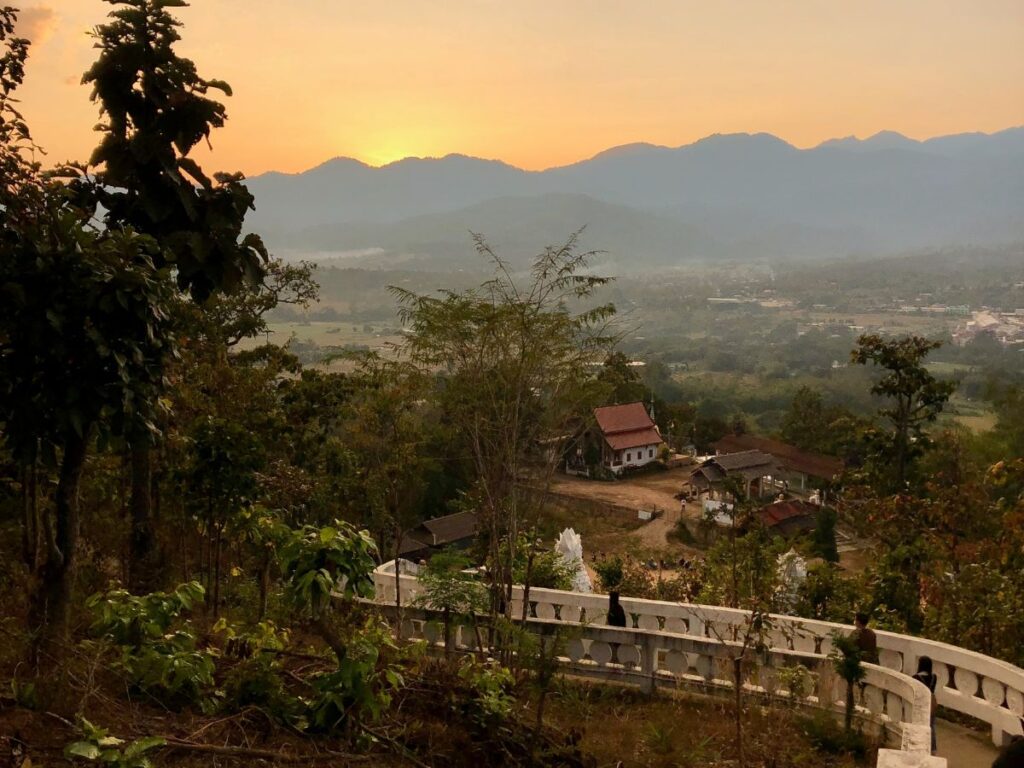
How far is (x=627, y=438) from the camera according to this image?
47188 mm

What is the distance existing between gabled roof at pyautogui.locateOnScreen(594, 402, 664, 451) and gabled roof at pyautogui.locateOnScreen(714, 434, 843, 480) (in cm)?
423

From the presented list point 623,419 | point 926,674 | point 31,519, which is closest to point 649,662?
point 926,674

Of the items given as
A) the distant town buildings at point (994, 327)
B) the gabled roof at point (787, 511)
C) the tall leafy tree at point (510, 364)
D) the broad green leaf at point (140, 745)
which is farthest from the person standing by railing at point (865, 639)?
the distant town buildings at point (994, 327)

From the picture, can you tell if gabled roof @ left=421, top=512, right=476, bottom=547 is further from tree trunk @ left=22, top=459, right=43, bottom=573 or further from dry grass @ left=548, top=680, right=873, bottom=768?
tree trunk @ left=22, top=459, right=43, bottom=573

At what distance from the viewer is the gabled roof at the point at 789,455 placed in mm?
41019

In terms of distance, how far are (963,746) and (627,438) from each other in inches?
1595

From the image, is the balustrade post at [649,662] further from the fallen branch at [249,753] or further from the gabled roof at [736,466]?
the gabled roof at [736,466]

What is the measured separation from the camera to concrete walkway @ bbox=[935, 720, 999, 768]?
650cm

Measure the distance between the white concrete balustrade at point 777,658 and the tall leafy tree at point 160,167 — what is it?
13.5 ft

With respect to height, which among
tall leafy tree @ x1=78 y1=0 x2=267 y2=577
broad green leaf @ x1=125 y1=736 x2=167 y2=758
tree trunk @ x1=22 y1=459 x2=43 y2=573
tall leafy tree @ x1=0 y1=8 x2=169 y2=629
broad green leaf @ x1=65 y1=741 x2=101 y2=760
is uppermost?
tall leafy tree @ x1=78 y1=0 x2=267 y2=577

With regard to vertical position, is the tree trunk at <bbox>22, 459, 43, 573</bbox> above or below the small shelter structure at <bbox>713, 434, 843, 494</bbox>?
above

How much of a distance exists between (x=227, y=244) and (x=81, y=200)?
1.15 metres

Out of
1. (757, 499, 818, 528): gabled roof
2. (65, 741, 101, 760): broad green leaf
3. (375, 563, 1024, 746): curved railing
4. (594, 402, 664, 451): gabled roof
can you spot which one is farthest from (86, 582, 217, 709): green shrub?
(594, 402, 664, 451): gabled roof

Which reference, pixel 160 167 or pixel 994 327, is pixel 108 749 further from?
pixel 994 327
